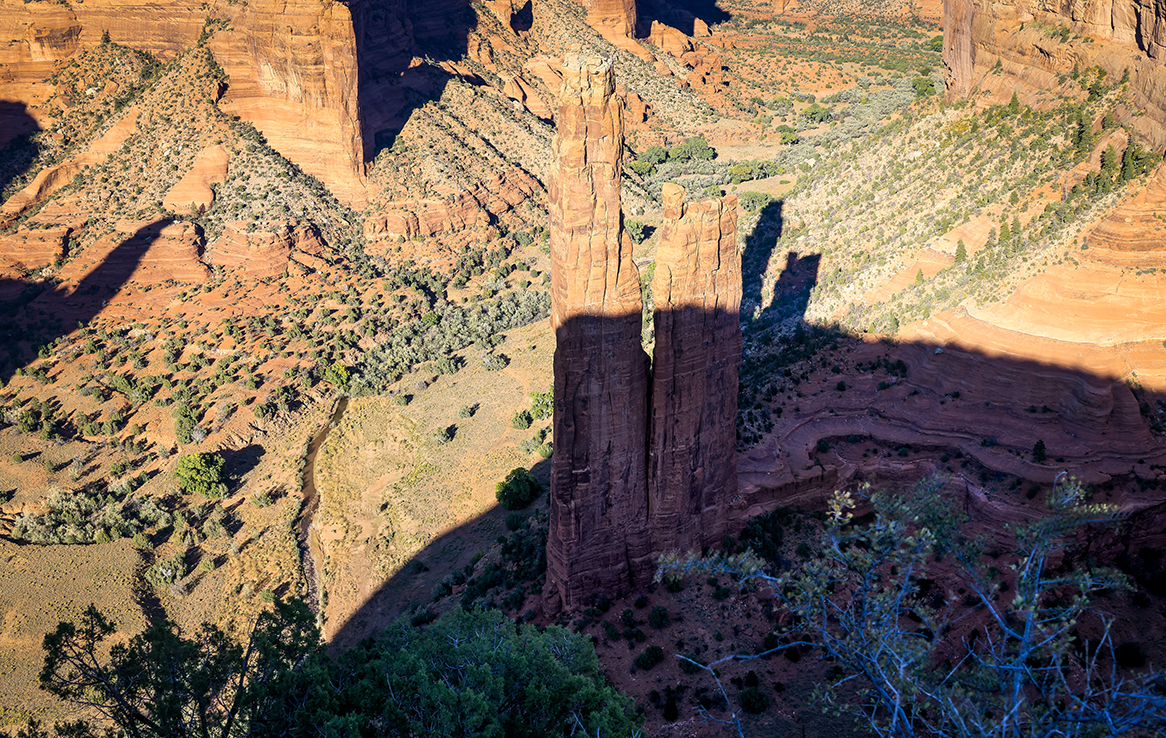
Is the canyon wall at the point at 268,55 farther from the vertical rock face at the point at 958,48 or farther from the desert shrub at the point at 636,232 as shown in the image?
the vertical rock face at the point at 958,48

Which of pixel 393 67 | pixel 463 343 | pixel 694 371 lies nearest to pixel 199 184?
pixel 393 67

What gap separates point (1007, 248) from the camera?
153 feet

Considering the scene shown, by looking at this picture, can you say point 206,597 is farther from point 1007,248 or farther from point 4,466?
point 1007,248

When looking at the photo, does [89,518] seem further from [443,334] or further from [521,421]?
[443,334]

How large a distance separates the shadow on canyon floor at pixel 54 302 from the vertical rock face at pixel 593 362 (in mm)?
54599

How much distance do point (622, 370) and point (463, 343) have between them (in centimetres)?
4038

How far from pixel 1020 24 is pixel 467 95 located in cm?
6191

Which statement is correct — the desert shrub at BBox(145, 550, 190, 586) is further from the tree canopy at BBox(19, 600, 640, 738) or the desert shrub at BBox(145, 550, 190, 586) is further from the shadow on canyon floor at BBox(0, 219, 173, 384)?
the shadow on canyon floor at BBox(0, 219, 173, 384)

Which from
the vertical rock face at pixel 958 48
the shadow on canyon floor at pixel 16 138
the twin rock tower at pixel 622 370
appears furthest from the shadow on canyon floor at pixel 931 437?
the shadow on canyon floor at pixel 16 138

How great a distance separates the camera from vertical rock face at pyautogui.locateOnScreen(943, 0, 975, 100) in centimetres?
6222

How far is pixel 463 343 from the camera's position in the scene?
7169cm

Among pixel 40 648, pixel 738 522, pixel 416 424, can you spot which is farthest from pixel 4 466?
pixel 738 522

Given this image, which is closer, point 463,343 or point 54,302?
point 54,302

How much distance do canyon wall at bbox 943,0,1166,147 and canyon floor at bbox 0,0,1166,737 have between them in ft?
4.65
